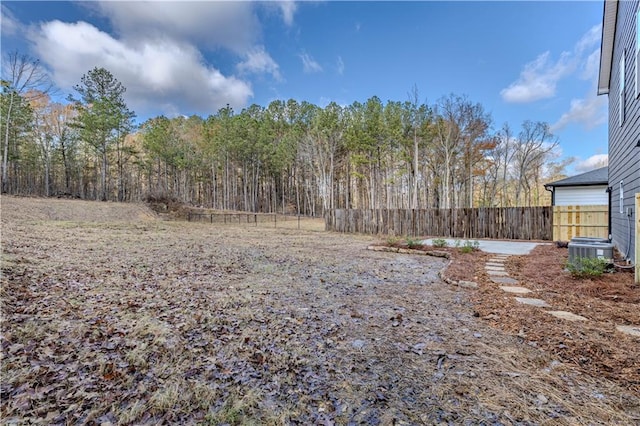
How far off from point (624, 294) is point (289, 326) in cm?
402

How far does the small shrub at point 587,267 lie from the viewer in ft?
13.9

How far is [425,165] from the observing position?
76.7 feet

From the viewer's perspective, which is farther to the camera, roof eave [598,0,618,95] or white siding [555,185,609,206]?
white siding [555,185,609,206]

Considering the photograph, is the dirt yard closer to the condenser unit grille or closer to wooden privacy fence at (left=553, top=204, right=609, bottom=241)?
the condenser unit grille

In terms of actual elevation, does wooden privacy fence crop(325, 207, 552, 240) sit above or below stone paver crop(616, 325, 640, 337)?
above

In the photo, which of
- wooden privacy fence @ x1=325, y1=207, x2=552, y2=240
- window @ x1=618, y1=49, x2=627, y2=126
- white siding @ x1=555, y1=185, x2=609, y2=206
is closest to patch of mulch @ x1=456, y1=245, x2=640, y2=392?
window @ x1=618, y1=49, x2=627, y2=126

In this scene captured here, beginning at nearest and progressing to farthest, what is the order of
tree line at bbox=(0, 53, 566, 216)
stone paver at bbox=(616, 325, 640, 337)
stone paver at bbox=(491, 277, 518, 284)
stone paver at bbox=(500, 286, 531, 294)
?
stone paver at bbox=(616, 325, 640, 337) < stone paver at bbox=(500, 286, 531, 294) < stone paver at bbox=(491, 277, 518, 284) < tree line at bbox=(0, 53, 566, 216)

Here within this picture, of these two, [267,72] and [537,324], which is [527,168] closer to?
[267,72]

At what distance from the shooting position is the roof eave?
21.4 ft

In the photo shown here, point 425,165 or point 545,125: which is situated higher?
point 545,125

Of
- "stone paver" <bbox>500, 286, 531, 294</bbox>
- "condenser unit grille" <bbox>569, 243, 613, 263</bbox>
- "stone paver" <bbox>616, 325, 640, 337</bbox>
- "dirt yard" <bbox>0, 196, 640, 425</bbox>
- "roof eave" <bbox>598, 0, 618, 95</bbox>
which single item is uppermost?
"roof eave" <bbox>598, 0, 618, 95</bbox>

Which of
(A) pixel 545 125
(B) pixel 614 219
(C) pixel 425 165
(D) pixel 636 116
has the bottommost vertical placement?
(B) pixel 614 219

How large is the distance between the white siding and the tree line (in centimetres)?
798

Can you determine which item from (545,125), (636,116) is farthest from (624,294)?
(545,125)
